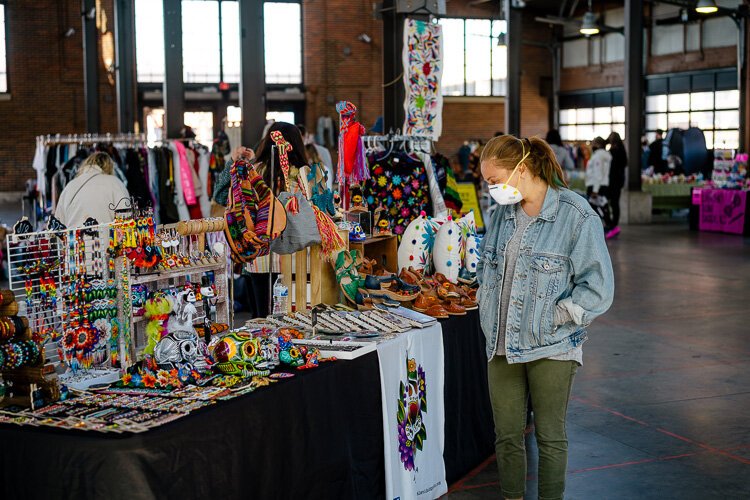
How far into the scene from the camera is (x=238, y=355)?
3225 mm

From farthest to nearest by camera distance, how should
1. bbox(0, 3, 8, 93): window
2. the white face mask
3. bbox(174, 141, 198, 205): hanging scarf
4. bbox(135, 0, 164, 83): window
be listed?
bbox(135, 0, 164, 83): window, bbox(0, 3, 8, 93): window, bbox(174, 141, 198, 205): hanging scarf, the white face mask

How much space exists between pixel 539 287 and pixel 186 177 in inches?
292

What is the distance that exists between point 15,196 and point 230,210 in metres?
22.3

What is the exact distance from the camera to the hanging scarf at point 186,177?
10.3m

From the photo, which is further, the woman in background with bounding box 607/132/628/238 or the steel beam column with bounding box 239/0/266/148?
the woman in background with bounding box 607/132/628/238

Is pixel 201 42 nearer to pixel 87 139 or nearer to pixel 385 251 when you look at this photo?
pixel 87 139

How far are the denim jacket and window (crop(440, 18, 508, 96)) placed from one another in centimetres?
2490

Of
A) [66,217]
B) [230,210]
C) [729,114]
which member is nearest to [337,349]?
[230,210]

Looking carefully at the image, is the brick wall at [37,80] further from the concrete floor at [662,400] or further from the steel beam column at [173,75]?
the concrete floor at [662,400]

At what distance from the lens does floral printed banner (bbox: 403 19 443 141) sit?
878 centimetres

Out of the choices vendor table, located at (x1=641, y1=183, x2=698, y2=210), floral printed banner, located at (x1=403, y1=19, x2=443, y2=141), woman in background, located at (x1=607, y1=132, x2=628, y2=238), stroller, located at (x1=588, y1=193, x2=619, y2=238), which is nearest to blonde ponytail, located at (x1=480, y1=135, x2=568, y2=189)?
floral printed banner, located at (x1=403, y1=19, x2=443, y2=141)

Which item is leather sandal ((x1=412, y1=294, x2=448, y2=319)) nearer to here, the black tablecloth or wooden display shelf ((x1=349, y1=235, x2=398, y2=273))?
the black tablecloth

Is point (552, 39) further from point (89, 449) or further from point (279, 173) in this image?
point (89, 449)

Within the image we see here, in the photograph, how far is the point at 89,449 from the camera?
2.52 meters
